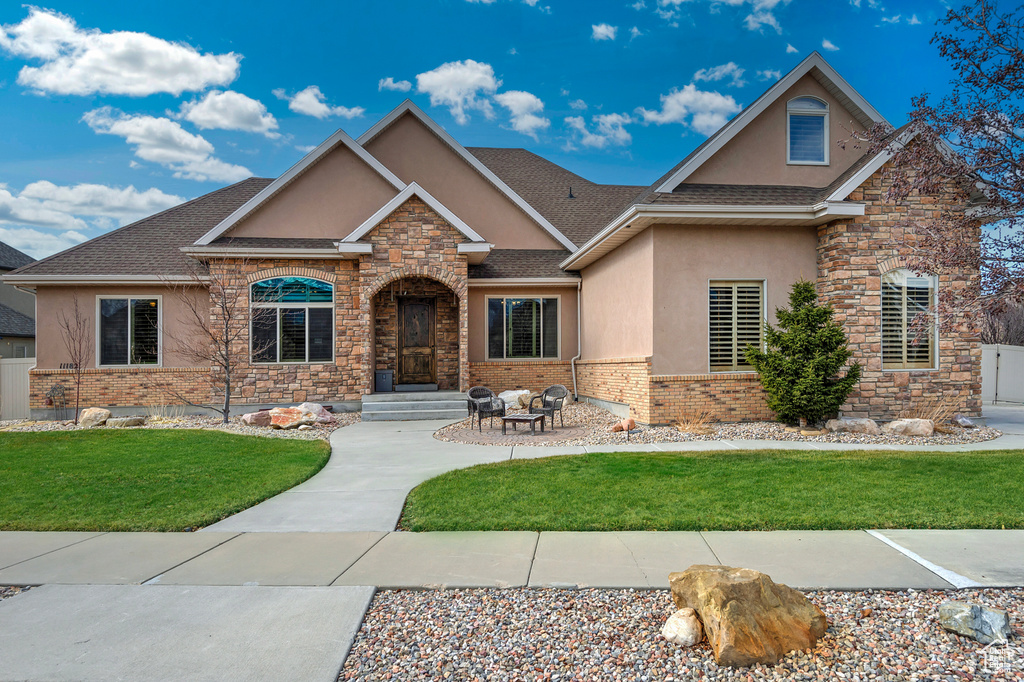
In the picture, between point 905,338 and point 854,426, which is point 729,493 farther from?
point 905,338

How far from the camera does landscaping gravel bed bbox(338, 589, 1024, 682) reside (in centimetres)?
310

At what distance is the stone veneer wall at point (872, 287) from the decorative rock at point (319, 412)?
36.1 ft

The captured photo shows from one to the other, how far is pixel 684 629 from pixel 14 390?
62.3 ft

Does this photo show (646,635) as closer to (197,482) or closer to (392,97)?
(197,482)

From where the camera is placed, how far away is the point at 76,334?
1488 centimetres

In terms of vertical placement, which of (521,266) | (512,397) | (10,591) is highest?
(521,266)

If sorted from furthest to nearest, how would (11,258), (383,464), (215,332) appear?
(11,258)
(215,332)
(383,464)

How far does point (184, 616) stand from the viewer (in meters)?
3.77

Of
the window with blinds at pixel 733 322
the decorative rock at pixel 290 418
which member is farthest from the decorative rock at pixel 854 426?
the decorative rock at pixel 290 418

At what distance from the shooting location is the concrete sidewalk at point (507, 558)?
4.30 m

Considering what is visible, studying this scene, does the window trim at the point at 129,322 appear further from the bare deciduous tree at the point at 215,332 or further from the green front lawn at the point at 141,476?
the green front lawn at the point at 141,476

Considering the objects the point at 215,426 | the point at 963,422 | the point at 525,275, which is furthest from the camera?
the point at 525,275

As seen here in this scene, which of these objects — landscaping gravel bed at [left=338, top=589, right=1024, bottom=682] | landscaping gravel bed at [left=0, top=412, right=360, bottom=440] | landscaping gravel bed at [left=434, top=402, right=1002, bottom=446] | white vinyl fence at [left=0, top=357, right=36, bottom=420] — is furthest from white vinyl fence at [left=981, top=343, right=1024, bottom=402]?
white vinyl fence at [left=0, top=357, right=36, bottom=420]

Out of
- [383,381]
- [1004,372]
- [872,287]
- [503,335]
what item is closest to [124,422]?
[383,381]
